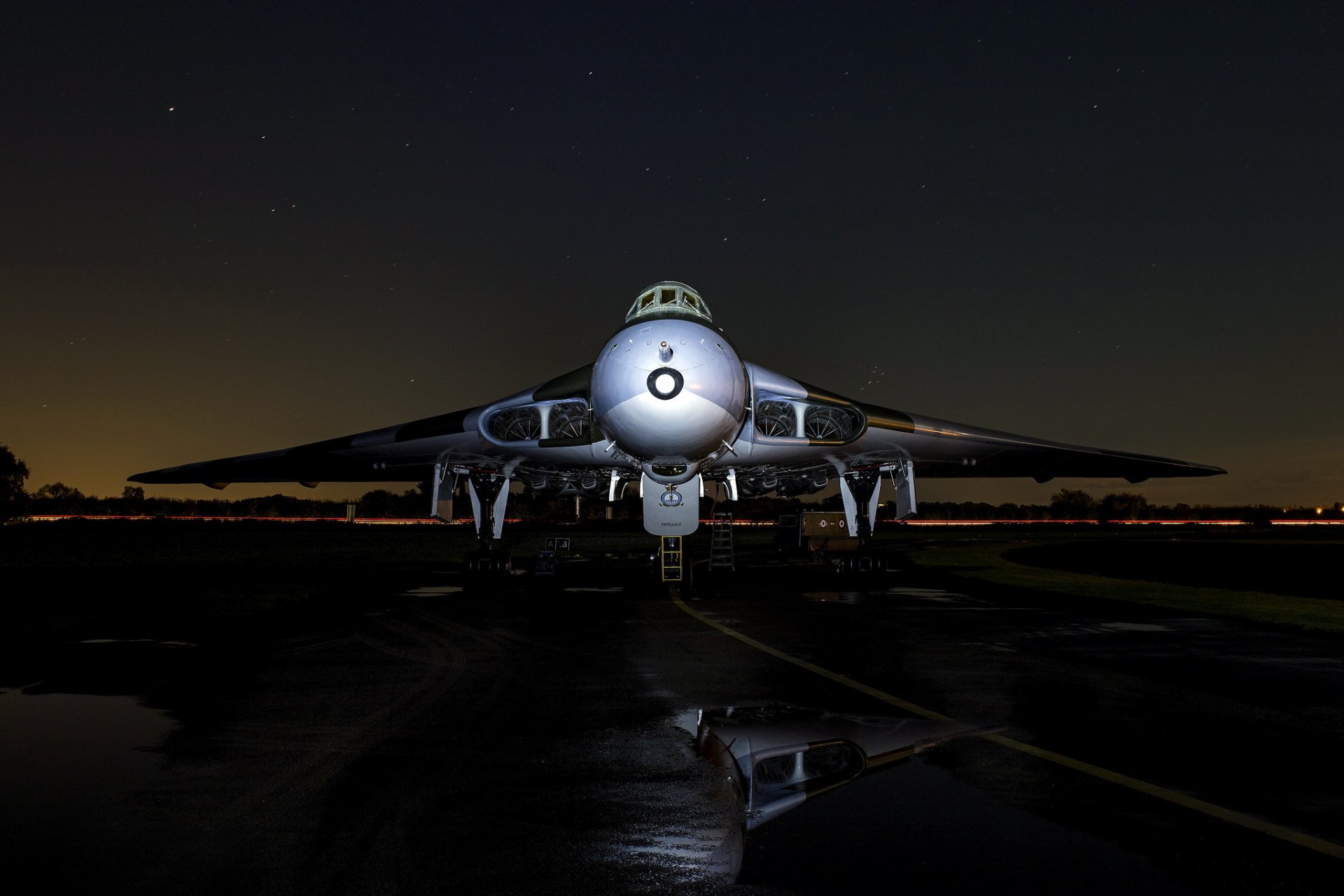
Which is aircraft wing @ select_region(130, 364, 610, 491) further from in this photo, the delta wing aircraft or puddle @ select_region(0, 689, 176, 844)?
puddle @ select_region(0, 689, 176, 844)

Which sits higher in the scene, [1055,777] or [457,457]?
[457,457]

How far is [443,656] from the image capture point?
9953 millimetres

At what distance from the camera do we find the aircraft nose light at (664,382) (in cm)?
1359

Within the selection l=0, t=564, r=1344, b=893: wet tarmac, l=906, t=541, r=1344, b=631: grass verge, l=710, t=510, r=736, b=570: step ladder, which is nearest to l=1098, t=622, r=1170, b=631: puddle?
l=0, t=564, r=1344, b=893: wet tarmac

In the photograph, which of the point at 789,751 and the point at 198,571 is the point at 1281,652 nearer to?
the point at 789,751

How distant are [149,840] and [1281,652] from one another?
37.2 ft

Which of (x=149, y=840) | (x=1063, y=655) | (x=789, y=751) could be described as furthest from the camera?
(x=1063, y=655)

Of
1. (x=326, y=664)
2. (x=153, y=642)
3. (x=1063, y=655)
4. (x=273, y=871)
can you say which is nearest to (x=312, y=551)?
(x=153, y=642)

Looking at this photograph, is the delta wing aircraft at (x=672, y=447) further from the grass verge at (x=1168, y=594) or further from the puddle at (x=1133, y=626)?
the puddle at (x=1133, y=626)

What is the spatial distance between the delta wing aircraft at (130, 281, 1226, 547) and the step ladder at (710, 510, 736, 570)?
286 cm

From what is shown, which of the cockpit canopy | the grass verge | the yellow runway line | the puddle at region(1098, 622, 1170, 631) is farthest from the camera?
the cockpit canopy

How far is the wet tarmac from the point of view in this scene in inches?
153

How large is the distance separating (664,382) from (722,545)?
13864 millimetres

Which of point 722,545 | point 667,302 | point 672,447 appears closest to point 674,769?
point 672,447
